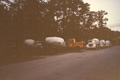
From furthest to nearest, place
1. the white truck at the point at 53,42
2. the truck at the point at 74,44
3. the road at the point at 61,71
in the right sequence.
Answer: the truck at the point at 74,44, the white truck at the point at 53,42, the road at the point at 61,71

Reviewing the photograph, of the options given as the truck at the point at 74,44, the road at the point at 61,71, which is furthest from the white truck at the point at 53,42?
the road at the point at 61,71

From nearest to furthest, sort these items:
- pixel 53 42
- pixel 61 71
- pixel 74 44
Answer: pixel 61 71, pixel 53 42, pixel 74 44

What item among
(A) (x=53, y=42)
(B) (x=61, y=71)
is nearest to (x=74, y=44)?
(A) (x=53, y=42)

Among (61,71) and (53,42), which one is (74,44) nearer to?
(53,42)

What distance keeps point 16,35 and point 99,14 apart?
6980 cm

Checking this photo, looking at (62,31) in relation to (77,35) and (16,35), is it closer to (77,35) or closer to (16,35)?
(77,35)

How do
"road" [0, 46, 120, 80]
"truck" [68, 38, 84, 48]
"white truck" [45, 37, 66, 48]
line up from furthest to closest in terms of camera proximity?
"truck" [68, 38, 84, 48], "white truck" [45, 37, 66, 48], "road" [0, 46, 120, 80]

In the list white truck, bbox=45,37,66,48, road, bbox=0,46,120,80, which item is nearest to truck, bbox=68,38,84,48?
white truck, bbox=45,37,66,48

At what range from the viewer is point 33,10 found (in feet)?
68.5

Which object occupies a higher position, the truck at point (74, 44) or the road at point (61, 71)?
the truck at point (74, 44)

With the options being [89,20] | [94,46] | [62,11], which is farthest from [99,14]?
[94,46]

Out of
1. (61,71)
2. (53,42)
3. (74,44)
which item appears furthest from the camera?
(74,44)

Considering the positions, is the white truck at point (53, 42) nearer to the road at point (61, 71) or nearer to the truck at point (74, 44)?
the truck at point (74, 44)

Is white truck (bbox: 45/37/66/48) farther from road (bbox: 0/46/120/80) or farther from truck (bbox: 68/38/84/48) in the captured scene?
road (bbox: 0/46/120/80)
